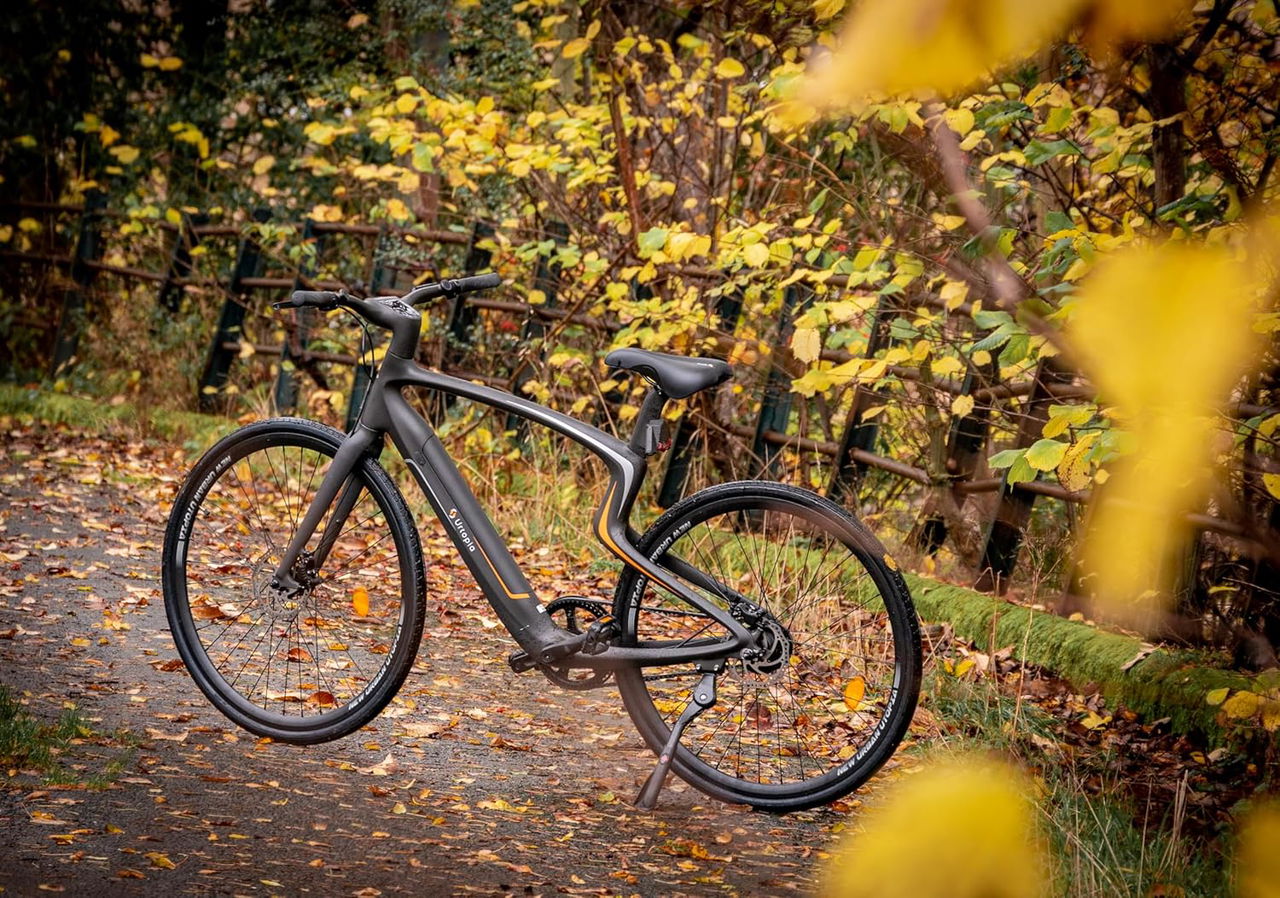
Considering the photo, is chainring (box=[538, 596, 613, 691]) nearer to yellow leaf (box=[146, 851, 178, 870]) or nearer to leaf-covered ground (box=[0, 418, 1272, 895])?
leaf-covered ground (box=[0, 418, 1272, 895])

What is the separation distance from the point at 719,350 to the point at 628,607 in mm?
3280

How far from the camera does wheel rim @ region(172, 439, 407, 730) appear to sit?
12.0 feet

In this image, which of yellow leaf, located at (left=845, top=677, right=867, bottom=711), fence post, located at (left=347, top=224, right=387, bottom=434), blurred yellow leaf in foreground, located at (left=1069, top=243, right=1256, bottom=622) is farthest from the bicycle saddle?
fence post, located at (left=347, top=224, right=387, bottom=434)

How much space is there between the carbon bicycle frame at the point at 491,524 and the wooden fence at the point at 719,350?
19 centimetres

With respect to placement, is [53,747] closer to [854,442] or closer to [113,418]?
[854,442]

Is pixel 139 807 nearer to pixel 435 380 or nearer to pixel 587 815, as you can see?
pixel 587 815

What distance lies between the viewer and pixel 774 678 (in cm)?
335

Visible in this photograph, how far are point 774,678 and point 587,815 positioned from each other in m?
0.55

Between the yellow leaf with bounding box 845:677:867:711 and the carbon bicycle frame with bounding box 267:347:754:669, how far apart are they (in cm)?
50

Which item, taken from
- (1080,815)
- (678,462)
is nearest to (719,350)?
Answer: (678,462)

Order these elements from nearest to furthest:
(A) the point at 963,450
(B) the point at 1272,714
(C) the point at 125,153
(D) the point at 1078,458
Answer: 1. (D) the point at 1078,458
2. (B) the point at 1272,714
3. (A) the point at 963,450
4. (C) the point at 125,153

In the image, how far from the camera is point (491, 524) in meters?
3.47

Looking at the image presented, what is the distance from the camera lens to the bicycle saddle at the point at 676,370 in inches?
127

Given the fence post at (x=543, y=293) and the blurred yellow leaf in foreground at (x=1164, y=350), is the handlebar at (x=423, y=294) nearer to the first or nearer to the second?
the blurred yellow leaf in foreground at (x=1164, y=350)
